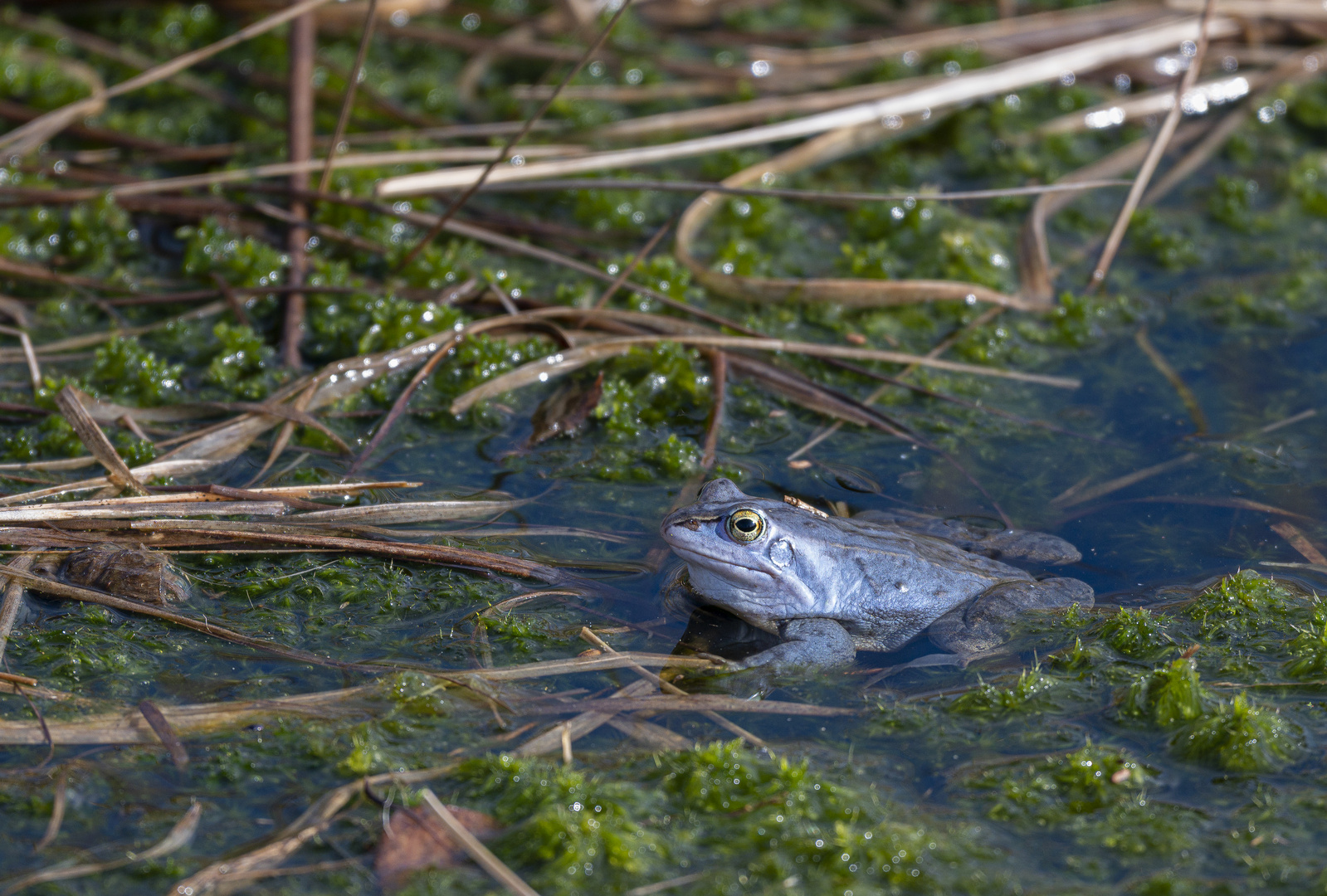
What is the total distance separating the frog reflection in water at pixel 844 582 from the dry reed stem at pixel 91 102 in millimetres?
4190

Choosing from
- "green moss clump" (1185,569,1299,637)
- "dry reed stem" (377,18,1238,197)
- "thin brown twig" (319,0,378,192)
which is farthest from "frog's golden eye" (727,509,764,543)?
"thin brown twig" (319,0,378,192)

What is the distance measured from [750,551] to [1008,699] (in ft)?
4.06

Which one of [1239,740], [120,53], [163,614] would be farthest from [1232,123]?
[120,53]

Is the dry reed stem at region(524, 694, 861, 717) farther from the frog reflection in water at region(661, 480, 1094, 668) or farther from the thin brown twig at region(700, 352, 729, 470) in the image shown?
the thin brown twig at region(700, 352, 729, 470)

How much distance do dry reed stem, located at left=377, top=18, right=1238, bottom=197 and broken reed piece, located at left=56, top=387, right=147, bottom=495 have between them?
2.50 metres

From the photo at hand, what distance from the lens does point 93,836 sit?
11.4ft

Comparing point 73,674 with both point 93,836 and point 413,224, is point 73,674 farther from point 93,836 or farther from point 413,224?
point 413,224

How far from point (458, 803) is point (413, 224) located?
177 inches

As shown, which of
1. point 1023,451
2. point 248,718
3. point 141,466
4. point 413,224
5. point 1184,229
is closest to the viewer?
point 248,718

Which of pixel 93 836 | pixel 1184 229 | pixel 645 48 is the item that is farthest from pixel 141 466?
pixel 1184 229

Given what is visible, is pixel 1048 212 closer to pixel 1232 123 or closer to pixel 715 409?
pixel 1232 123

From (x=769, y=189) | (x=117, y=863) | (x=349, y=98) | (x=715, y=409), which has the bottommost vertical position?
(x=117, y=863)

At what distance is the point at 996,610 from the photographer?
4.82 m

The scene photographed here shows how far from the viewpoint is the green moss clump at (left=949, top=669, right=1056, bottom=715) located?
4.27 meters
